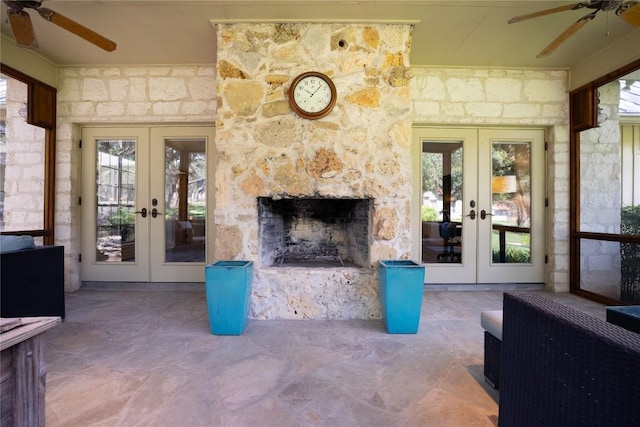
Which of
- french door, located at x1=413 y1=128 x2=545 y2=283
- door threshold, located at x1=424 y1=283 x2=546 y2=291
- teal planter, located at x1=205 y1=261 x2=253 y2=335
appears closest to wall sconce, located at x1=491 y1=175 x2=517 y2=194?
french door, located at x1=413 y1=128 x2=545 y2=283

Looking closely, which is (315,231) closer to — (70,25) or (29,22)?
(70,25)

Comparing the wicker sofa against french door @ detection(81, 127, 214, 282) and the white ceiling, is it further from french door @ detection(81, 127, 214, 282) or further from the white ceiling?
french door @ detection(81, 127, 214, 282)

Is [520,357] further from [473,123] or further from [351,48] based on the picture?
[473,123]

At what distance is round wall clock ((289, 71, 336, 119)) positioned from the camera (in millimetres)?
2793

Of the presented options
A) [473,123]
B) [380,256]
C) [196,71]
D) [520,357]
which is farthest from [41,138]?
Answer: [473,123]

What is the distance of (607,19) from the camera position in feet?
9.27

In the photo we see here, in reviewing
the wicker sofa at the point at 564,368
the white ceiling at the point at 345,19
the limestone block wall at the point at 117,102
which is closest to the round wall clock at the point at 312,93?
the white ceiling at the point at 345,19

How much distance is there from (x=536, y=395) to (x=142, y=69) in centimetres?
478

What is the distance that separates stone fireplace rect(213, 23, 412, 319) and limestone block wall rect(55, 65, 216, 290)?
3.61 ft

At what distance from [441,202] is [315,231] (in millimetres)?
1801

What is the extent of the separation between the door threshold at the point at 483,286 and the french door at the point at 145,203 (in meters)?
3.10

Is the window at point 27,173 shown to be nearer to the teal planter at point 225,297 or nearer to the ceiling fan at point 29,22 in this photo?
the ceiling fan at point 29,22

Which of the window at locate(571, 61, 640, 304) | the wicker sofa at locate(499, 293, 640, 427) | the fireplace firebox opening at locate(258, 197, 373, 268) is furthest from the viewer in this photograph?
the window at locate(571, 61, 640, 304)

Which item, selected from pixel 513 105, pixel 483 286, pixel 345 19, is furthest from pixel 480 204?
pixel 345 19
